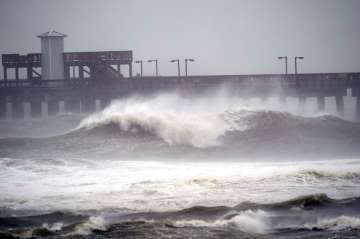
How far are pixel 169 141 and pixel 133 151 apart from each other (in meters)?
2.55

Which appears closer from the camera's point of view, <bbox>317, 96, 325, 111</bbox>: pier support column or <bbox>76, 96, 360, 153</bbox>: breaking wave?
<bbox>76, 96, 360, 153</bbox>: breaking wave

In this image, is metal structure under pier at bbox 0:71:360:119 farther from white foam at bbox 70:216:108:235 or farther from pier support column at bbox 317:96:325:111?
white foam at bbox 70:216:108:235

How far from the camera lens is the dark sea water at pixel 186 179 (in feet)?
31.0

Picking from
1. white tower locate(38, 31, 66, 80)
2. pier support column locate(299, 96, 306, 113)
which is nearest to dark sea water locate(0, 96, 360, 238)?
pier support column locate(299, 96, 306, 113)

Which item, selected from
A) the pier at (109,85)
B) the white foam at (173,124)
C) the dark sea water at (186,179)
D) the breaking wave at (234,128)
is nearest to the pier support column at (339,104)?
the pier at (109,85)

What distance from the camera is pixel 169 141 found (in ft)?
80.3

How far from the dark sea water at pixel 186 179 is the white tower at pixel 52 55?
706 inches

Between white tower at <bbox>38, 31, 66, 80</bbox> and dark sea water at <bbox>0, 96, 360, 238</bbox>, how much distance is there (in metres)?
17.9

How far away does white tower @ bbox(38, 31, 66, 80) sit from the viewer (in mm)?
45812

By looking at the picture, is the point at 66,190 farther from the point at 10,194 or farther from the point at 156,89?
the point at 156,89

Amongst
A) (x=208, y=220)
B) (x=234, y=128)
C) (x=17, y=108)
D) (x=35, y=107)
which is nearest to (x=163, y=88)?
(x=35, y=107)

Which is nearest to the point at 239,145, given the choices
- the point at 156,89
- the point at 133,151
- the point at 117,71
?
the point at 133,151

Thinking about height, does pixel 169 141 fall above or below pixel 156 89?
below

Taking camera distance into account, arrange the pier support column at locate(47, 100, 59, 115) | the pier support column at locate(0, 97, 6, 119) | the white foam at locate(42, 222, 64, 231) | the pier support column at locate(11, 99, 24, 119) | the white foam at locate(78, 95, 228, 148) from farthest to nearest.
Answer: the pier support column at locate(0, 97, 6, 119)
the pier support column at locate(11, 99, 24, 119)
the pier support column at locate(47, 100, 59, 115)
the white foam at locate(78, 95, 228, 148)
the white foam at locate(42, 222, 64, 231)
